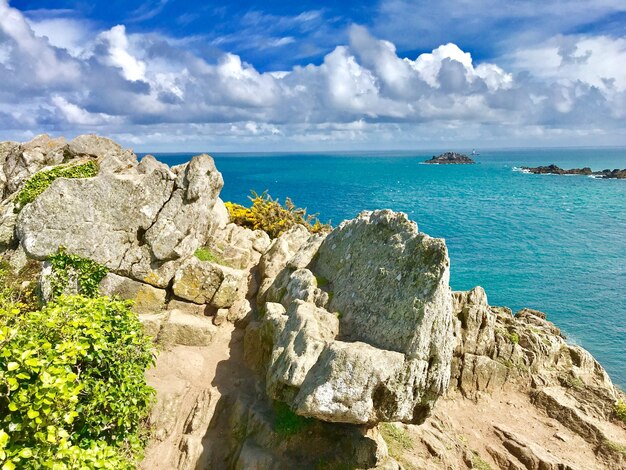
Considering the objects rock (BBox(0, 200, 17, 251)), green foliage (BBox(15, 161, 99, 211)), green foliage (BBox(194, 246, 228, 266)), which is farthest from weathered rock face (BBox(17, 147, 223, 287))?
rock (BBox(0, 200, 17, 251))

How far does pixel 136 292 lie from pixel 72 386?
34.5ft

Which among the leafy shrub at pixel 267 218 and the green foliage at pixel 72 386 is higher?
the leafy shrub at pixel 267 218

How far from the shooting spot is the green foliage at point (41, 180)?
24203mm

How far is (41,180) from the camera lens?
24656 millimetres

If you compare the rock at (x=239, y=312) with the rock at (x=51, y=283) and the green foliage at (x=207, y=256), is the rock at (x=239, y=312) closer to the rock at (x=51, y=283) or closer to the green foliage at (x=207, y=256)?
the green foliage at (x=207, y=256)

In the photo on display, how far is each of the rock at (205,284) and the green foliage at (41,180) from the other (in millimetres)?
9801

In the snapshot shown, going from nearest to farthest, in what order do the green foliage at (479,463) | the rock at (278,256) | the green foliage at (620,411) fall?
1. the green foliage at (479,463)
2. the green foliage at (620,411)
3. the rock at (278,256)

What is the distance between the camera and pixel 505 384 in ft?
74.9

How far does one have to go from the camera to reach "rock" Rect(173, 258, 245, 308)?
2128 cm

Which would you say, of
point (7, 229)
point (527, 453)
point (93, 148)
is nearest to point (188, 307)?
point (7, 229)

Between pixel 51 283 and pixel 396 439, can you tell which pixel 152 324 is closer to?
pixel 51 283

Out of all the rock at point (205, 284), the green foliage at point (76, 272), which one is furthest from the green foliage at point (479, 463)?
the green foliage at point (76, 272)

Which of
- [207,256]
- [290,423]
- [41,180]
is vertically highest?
[41,180]

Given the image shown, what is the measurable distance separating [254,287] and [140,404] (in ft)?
33.1
